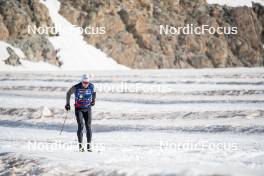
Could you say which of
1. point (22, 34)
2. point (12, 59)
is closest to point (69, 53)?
point (22, 34)

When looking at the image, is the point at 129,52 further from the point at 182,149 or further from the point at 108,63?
the point at 182,149

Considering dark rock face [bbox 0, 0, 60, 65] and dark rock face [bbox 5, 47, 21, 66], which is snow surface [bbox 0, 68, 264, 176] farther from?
dark rock face [bbox 0, 0, 60, 65]

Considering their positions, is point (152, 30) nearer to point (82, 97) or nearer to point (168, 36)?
point (168, 36)

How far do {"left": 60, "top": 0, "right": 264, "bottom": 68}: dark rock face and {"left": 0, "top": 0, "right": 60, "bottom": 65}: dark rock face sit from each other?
628 cm

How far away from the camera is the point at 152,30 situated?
58500 millimetres

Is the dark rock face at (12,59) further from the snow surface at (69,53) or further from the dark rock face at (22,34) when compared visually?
the dark rock face at (22,34)

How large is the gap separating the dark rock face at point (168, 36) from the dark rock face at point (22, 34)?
6283mm

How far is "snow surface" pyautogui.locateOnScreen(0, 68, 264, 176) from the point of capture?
9172 millimetres

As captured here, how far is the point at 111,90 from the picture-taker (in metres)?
27.0

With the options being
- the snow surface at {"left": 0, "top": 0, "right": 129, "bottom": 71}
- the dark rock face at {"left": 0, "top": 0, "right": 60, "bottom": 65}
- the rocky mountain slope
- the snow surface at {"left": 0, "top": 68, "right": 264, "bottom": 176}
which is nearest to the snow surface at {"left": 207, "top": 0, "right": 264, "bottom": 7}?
the rocky mountain slope

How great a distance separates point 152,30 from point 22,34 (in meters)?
17.3

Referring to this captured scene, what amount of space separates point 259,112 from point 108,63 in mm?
34920

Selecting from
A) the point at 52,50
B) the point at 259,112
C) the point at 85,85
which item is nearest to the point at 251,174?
the point at 85,85

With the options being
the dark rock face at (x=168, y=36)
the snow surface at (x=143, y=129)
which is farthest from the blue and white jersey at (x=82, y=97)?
the dark rock face at (x=168, y=36)
